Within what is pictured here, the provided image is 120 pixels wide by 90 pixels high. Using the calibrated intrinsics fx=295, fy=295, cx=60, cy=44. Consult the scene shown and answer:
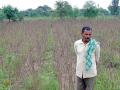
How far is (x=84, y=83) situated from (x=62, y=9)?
21.9 meters

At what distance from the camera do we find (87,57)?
390cm

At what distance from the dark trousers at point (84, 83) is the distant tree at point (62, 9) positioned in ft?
71.4

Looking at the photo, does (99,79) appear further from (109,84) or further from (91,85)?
(91,85)

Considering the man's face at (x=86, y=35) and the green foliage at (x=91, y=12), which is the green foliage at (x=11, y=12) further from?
the man's face at (x=86, y=35)

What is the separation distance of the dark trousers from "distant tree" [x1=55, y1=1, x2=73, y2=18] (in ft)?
71.4

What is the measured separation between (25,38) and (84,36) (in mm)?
7037

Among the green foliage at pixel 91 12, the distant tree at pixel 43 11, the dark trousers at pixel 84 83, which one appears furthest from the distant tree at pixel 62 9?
the dark trousers at pixel 84 83

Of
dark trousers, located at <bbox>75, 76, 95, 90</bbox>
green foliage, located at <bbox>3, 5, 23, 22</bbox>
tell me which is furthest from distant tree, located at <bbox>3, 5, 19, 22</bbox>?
dark trousers, located at <bbox>75, 76, 95, 90</bbox>

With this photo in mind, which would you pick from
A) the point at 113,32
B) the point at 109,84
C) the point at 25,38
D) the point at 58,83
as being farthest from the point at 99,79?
the point at 113,32

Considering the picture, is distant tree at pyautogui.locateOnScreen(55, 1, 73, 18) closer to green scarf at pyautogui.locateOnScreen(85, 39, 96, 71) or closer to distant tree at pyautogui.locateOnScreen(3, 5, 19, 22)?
distant tree at pyautogui.locateOnScreen(3, 5, 19, 22)

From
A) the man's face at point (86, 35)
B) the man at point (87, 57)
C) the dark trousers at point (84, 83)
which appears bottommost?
the dark trousers at point (84, 83)

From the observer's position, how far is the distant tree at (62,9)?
2583 centimetres

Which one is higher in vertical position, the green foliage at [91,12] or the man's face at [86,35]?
the man's face at [86,35]

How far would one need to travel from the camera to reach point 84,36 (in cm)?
387
